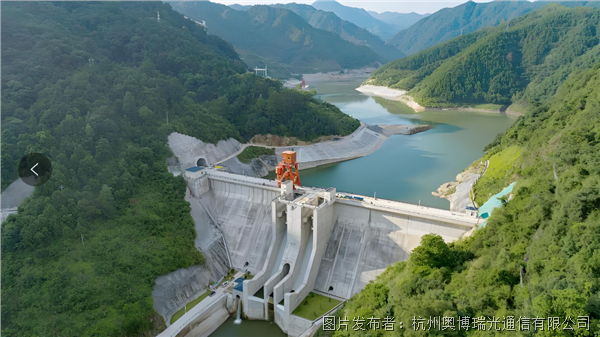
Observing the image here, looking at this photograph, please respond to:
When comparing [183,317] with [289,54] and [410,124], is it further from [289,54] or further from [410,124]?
[289,54]

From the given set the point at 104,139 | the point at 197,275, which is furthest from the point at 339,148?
the point at 197,275

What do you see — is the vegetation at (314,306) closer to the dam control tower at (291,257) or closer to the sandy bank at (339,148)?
the dam control tower at (291,257)

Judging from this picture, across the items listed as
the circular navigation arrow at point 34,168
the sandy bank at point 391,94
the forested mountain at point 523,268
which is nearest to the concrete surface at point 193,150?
the circular navigation arrow at point 34,168

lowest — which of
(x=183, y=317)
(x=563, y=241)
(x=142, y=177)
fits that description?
(x=183, y=317)

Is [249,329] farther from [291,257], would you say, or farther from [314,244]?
[314,244]

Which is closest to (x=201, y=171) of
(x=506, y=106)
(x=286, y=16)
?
(x=506, y=106)
